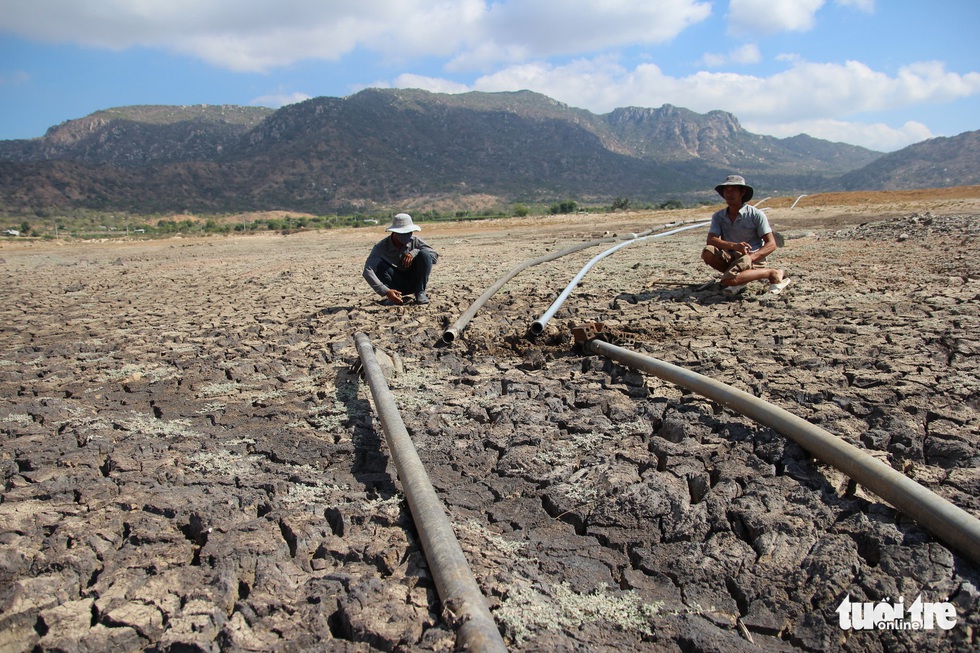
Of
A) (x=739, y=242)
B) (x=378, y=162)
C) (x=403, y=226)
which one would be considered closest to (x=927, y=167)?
(x=378, y=162)

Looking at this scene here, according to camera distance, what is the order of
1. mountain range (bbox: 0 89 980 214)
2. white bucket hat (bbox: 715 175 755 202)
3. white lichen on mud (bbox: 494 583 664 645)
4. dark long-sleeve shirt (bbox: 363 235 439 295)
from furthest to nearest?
mountain range (bbox: 0 89 980 214) < dark long-sleeve shirt (bbox: 363 235 439 295) < white bucket hat (bbox: 715 175 755 202) < white lichen on mud (bbox: 494 583 664 645)

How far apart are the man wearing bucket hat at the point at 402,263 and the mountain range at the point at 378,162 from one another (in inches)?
2131

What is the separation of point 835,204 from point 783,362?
67.1 ft

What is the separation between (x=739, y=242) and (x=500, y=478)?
4495mm

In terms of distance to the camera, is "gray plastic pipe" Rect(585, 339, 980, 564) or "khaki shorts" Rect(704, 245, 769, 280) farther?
"khaki shorts" Rect(704, 245, 769, 280)

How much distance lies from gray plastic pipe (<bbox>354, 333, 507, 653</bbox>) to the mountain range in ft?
190

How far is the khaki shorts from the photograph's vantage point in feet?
20.0

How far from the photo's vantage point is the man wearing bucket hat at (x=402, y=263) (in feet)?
22.2

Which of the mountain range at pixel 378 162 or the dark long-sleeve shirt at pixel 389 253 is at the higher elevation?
the mountain range at pixel 378 162

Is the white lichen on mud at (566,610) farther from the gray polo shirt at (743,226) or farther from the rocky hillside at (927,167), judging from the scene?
the rocky hillside at (927,167)

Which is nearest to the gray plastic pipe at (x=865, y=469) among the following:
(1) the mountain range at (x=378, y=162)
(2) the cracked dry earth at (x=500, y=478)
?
(2) the cracked dry earth at (x=500, y=478)

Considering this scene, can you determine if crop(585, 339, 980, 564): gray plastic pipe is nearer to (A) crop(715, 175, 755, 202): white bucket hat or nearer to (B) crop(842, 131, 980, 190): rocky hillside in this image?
(A) crop(715, 175, 755, 202): white bucket hat

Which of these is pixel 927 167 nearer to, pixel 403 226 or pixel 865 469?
pixel 403 226

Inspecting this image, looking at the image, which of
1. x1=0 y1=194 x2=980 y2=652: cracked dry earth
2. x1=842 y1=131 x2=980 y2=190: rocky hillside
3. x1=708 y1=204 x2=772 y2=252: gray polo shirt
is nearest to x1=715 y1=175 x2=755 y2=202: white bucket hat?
x1=708 y1=204 x2=772 y2=252: gray polo shirt
